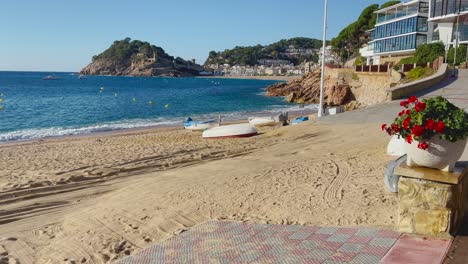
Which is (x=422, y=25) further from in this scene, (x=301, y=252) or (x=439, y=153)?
(x=301, y=252)

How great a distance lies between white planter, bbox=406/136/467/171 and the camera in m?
4.97

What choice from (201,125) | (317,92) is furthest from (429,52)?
(201,125)

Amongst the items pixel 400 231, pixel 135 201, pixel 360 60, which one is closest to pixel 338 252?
pixel 400 231

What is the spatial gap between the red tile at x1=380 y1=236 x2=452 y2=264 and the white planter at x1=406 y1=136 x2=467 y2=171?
2.88 ft

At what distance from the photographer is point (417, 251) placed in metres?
4.69

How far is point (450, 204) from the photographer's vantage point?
4.92 m

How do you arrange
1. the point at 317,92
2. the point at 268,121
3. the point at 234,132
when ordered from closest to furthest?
the point at 234,132 < the point at 268,121 < the point at 317,92

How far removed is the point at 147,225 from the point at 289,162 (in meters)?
4.96

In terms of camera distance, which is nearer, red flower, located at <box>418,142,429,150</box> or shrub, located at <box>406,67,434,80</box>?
red flower, located at <box>418,142,429,150</box>

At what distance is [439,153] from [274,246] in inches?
89.1

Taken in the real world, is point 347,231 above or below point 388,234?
below

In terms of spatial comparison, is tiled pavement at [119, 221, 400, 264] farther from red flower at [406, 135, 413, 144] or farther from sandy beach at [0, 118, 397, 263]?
red flower at [406, 135, 413, 144]

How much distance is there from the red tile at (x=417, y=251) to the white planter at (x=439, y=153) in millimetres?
878

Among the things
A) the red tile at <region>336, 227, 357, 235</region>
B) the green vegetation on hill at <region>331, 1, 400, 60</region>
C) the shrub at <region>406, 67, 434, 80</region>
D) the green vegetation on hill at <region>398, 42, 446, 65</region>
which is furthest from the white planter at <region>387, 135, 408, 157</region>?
the green vegetation on hill at <region>331, 1, 400, 60</region>
